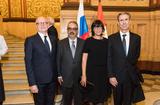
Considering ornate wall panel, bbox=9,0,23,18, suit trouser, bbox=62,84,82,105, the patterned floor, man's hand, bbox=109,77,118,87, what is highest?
ornate wall panel, bbox=9,0,23,18

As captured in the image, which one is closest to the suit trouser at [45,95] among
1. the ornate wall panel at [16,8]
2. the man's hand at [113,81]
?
the man's hand at [113,81]

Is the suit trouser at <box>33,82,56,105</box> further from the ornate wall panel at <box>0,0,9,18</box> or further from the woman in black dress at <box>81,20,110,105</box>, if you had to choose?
the ornate wall panel at <box>0,0,9,18</box>

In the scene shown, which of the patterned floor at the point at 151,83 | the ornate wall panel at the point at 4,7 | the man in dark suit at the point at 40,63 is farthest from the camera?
the ornate wall panel at the point at 4,7

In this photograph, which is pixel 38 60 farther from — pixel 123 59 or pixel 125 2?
pixel 125 2

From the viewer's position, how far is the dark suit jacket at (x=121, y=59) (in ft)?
11.1

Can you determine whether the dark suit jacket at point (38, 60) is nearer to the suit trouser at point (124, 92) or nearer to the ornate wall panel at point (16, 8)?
the suit trouser at point (124, 92)

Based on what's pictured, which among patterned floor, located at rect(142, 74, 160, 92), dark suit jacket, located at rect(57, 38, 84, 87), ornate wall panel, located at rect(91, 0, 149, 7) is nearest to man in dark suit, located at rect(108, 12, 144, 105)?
dark suit jacket, located at rect(57, 38, 84, 87)

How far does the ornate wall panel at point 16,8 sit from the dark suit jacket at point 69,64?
6427 millimetres

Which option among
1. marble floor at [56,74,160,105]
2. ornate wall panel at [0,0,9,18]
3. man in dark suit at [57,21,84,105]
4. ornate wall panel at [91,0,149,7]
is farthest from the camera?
ornate wall panel at [0,0,9,18]

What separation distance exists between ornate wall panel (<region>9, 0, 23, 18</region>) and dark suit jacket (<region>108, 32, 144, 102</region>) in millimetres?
6702

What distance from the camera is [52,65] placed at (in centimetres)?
332

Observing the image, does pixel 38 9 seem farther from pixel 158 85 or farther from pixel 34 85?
pixel 34 85

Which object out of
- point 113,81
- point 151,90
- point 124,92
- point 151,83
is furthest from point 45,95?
point 151,83

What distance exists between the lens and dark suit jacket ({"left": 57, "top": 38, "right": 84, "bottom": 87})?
11.4 feet
